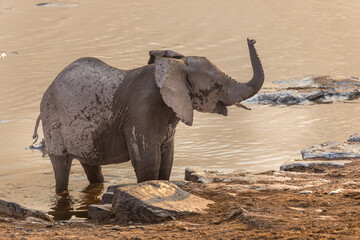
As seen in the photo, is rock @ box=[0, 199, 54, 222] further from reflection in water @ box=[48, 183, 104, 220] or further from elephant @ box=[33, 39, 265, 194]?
elephant @ box=[33, 39, 265, 194]

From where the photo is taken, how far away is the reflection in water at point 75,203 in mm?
9555

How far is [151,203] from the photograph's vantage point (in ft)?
25.0

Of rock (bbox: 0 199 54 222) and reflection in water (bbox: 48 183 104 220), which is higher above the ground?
rock (bbox: 0 199 54 222)

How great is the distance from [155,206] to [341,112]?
8438 millimetres

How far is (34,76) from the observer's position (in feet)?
66.5

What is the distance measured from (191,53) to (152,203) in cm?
1542

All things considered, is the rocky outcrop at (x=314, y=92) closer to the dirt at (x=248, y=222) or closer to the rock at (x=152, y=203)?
the dirt at (x=248, y=222)

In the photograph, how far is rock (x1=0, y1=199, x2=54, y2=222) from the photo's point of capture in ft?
27.1

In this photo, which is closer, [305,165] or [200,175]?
[200,175]

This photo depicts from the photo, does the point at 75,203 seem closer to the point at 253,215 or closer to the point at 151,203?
the point at 151,203

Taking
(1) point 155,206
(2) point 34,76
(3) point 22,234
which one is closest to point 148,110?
(1) point 155,206

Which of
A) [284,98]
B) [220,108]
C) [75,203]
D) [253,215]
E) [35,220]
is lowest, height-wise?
[75,203]

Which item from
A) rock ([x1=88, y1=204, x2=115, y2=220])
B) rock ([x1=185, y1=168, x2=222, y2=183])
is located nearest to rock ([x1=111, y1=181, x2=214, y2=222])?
rock ([x1=88, y1=204, x2=115, y2=220])

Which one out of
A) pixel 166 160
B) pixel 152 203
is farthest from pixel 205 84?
pixel 152 203
